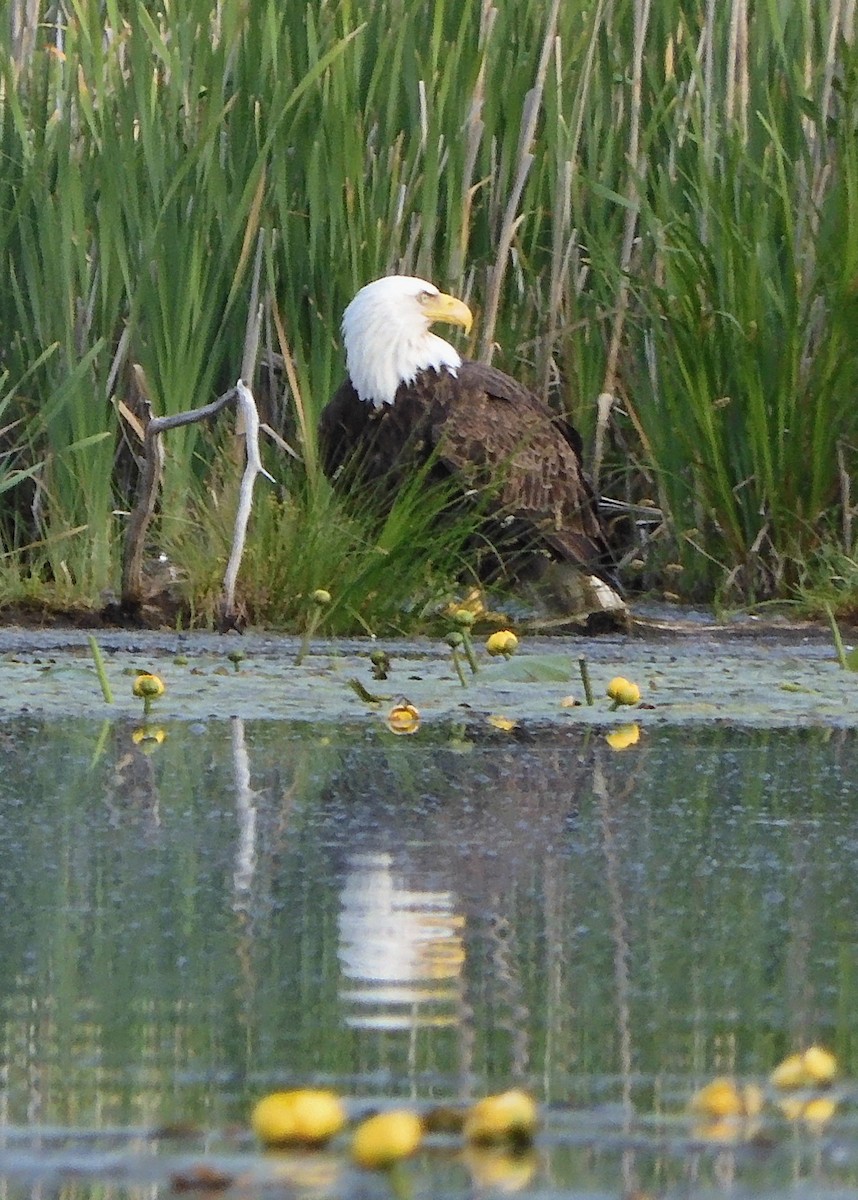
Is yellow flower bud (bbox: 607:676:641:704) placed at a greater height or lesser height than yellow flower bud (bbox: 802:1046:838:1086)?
lesser

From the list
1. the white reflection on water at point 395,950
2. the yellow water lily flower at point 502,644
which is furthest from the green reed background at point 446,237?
the white reflection on water at point 395,950

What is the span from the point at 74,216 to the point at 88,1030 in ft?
14.1

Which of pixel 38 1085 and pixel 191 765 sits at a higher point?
pixel 38 1085

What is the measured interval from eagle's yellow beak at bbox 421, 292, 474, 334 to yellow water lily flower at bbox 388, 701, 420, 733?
246 centimetres

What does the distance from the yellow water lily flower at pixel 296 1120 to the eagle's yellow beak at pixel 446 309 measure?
489 cm

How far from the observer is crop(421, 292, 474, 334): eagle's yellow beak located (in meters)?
6.34

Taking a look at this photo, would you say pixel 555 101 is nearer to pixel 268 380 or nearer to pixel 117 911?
pixel 268 380

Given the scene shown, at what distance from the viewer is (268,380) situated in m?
6.48

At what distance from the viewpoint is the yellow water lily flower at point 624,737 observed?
12.4 ft

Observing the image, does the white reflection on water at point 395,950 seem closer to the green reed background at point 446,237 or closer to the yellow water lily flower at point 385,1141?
the yellow water lily flower at point 385,1141

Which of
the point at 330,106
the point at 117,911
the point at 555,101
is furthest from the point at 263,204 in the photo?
the point at 117,911

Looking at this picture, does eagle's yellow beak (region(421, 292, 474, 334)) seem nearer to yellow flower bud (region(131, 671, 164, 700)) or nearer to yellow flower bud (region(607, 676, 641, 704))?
yellow flower bud (region(607, 676, 641, 704))

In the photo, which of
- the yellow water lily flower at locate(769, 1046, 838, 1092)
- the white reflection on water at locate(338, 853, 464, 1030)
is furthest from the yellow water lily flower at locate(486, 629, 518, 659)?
the yellow water lily flower at locate(769, 1046, 838, 1092)

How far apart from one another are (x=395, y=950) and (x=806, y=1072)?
635mm
